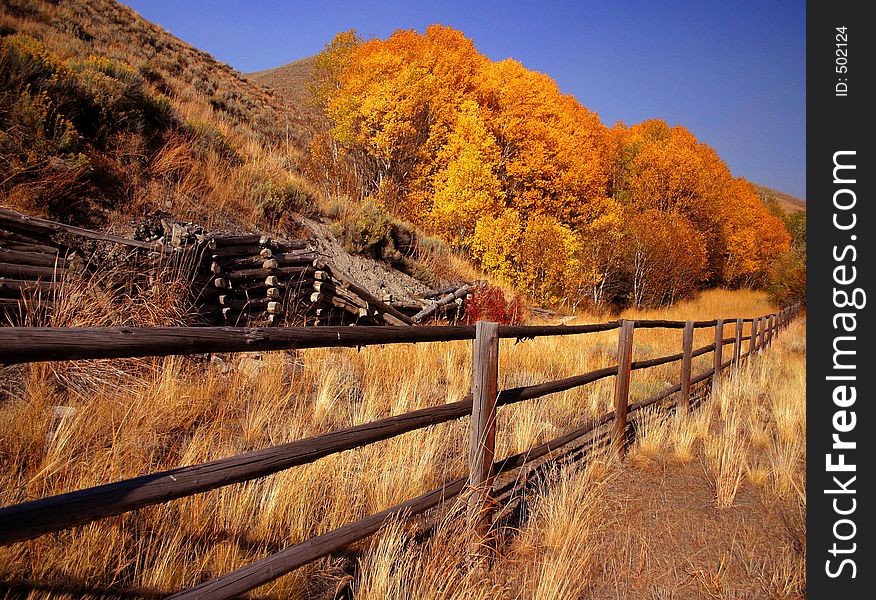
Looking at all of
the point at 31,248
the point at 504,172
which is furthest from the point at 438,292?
the point at 504,172

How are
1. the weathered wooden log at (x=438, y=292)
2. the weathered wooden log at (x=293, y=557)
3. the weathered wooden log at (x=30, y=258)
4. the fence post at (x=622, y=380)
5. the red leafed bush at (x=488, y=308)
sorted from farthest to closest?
1. the weathered wooden log at (x=438, y=292)
2. the red leafed bush at (x=488, y=308)
3. the weathered wooden log at (x=30, y=258)
4. the fence post at (x=622, y=380)
5. the weathered wooden log at (x=293, y=557)

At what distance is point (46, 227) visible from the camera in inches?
232

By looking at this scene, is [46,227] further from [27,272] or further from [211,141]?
[211,141]

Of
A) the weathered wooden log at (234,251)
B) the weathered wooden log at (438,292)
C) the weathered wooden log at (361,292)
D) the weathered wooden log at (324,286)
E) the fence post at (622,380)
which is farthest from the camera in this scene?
the weathered wooden log at (438,292)

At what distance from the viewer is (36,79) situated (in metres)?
8.58

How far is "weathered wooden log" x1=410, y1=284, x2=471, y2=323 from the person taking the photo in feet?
38.0

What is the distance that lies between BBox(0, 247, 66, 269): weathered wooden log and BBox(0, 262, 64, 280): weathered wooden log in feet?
0.23

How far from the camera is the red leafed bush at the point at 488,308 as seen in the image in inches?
511

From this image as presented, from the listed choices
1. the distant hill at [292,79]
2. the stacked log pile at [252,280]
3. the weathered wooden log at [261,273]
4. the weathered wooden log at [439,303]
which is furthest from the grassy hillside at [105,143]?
the distant hill at [292,79]

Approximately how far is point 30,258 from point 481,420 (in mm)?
5450

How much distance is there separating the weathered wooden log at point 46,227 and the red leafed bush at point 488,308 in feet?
25.2

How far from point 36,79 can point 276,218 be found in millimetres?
4870

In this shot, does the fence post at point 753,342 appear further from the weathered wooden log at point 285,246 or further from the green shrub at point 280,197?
the green shrub at point 280,197

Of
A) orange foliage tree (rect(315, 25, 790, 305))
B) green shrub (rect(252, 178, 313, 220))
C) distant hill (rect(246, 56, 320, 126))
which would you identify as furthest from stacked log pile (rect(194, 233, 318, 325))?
distant hill (rect(246, 56, 320, 126))
